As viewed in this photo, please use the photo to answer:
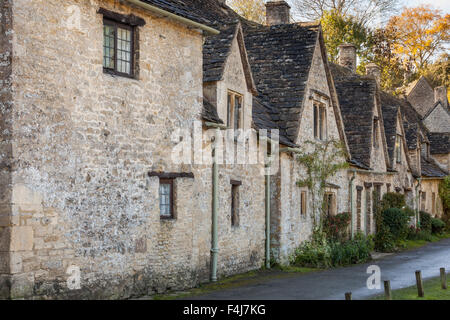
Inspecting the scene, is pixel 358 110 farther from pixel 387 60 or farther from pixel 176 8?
pixel 387 60

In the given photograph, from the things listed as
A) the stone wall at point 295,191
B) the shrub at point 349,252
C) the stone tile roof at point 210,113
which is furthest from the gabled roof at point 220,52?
the shrub at point 349,252

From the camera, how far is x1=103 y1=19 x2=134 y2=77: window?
1294cm

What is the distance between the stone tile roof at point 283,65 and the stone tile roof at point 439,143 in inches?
1066

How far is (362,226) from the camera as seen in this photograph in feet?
94.7

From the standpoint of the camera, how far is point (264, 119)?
67.1 feet

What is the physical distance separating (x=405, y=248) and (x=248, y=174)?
1456 centimetres

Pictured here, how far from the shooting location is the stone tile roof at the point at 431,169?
140ft

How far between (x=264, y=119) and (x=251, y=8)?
74.0 ft

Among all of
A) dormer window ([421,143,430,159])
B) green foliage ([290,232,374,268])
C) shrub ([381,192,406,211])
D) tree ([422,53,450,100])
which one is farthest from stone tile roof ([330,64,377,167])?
tree ([422,53,450,100])

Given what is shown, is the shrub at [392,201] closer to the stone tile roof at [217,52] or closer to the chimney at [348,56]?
the chimney at [348,56]

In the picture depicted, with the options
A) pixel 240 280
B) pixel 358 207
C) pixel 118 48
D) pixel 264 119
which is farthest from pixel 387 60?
pixel 118 48
